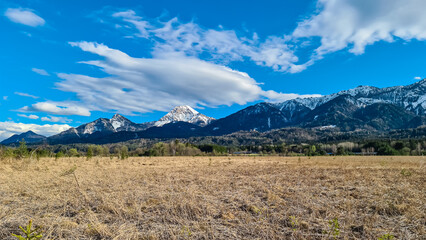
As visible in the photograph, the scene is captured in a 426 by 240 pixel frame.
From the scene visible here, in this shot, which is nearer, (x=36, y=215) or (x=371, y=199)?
(x=36, y=215)

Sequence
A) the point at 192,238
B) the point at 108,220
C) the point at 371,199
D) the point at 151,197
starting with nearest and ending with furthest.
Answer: the point at 192,238, the point at 108,220, the point at 371,199, the point at 151,197

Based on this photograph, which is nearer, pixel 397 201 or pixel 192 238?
pixel 192 238

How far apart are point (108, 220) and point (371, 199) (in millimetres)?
9844

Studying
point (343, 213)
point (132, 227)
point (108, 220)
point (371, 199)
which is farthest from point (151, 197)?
point (371, 199)

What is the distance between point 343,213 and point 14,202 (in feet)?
41.4

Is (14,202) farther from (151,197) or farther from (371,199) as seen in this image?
(371,199)

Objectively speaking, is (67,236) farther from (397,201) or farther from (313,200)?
(397,201)

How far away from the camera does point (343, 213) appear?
7.02m

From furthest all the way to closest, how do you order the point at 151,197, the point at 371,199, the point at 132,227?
1. the point at 151,197
2. the point at 371,199
3. the point at 132,227

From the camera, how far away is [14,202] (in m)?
8.94

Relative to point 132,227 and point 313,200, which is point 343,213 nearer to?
point 313,200

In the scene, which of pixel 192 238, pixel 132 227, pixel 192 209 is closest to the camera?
pixel 192 238

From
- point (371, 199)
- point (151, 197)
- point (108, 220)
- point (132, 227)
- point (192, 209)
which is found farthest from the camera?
point (151, 197)

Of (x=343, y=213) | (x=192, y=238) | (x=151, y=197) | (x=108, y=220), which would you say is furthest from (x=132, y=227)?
(x=343, y=213)
